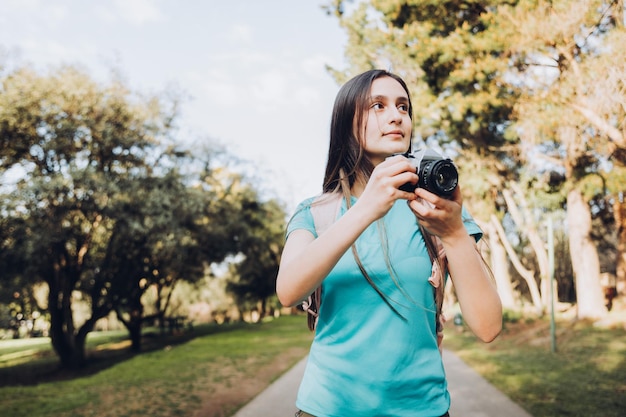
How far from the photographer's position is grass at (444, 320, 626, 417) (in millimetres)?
7551

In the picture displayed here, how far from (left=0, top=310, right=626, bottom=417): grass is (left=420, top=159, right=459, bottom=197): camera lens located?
6696 millimetres

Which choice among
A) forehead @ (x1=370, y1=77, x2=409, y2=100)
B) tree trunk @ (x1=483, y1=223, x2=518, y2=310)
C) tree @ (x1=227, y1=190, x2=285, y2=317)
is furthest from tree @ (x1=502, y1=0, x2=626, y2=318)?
tree @ (x1=227, y1=190, x2=285, y2=317)

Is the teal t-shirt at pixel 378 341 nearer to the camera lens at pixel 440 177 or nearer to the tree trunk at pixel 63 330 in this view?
the camera lens at pixel 440 177

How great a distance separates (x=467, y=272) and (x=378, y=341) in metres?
0.29

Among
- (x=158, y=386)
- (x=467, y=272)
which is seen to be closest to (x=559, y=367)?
(x=158, y=386)

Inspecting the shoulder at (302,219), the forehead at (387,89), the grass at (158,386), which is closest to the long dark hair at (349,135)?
the forehead at (387,89)

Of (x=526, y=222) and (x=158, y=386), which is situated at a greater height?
(x=526, y=222)

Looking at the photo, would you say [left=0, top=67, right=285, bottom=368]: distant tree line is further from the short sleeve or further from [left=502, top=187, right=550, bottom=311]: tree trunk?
the short sleeve

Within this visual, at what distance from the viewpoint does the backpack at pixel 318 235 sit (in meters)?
1.44

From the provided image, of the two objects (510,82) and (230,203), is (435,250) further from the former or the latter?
(230,203)

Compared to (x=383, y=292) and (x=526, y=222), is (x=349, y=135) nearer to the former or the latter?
(x=383, y=292)

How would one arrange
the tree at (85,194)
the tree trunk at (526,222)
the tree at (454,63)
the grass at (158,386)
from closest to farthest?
the grass at (158,386), the tree at (454,63), the tree at (85,194), the tree trunk at (526,222)

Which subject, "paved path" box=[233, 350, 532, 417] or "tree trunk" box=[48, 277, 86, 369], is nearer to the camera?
"paved path" box=[233, 350, 532, 417]

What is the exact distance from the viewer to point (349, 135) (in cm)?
163
